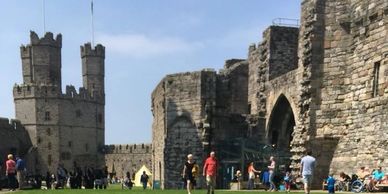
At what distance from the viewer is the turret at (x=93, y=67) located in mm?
82375

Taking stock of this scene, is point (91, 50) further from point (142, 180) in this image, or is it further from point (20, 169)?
point (20, 169)

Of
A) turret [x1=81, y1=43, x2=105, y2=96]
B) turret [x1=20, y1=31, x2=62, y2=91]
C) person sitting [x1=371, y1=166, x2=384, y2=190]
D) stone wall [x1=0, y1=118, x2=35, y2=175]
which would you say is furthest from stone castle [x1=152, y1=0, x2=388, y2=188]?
turret [x1=81, y1=43, x2=105, y2=96]

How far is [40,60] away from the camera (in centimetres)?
7144

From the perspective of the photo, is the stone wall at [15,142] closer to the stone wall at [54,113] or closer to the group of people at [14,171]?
the stone wall at [54,113]

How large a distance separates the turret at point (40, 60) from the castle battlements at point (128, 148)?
1074 centimetres

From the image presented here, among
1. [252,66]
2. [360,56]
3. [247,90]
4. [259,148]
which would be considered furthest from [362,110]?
[247,90]

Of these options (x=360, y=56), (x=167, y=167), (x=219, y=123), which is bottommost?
(x=167, y=167)

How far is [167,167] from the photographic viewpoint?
106 ft

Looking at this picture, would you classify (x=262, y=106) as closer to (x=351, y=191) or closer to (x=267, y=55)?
(x=267, y=55)

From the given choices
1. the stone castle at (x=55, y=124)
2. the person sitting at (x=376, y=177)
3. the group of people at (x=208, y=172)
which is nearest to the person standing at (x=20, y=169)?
the group of people at (x=208, y=172)

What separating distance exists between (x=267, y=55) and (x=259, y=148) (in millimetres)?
6273

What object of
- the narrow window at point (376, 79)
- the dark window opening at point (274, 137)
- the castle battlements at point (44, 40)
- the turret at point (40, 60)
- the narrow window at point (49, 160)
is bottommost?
the narrow window at point (49, 160)

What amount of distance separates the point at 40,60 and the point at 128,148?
1586cm

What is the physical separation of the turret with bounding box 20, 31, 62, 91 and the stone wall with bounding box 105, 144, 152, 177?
1113 cm
